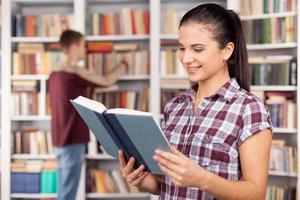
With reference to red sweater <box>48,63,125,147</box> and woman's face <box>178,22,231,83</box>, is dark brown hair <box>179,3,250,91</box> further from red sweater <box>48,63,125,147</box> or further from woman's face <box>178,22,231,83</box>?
red sweater <box>48,63,125,147</box>

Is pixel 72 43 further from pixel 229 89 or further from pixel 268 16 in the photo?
pixel 229 89

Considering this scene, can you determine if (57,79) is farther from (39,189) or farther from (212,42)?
(212,42)

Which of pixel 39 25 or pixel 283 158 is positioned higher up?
pixel 39 25

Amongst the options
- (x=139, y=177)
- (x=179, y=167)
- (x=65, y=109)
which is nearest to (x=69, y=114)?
(x=65, y=109)

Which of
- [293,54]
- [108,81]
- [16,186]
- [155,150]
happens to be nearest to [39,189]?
[16,186]

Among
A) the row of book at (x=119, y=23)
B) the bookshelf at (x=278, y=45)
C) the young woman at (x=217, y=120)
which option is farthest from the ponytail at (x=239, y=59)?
the row of book at (x=119, y=23)

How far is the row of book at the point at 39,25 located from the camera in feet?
14.7

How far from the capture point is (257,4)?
13.7 feet

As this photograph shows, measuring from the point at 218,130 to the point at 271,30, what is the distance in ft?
9.73

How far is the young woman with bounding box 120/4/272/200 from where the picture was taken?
4.23 feet

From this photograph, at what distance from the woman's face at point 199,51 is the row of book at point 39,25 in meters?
3.19

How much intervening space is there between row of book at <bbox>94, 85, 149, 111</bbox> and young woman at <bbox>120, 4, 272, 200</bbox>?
113 inches

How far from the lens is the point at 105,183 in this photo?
4461 mm

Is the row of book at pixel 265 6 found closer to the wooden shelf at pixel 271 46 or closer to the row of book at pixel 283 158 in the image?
the wooden shelf at pixel 271 46
